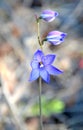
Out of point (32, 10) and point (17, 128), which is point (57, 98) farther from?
point (32, 10)

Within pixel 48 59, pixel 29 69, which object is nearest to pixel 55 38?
pixel 48 59

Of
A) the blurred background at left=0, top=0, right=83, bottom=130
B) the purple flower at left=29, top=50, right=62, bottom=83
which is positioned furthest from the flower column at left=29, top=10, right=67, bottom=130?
the blurred background at left=0, top=0, right=83, bottom=130

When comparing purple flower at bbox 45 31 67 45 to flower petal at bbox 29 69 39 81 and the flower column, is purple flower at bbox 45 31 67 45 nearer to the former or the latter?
the flower column

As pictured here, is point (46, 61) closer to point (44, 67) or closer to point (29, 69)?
point (44, 67)

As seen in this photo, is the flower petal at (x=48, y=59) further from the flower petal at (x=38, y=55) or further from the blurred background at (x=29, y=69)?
the blurred background at (x=29, y=69)

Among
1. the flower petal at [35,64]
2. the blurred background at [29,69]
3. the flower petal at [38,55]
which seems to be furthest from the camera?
the blurred background at [29,69]

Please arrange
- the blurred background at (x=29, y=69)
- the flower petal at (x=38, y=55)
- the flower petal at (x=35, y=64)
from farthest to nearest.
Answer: the blurred background at (x=29, y=69) < the flower petal at (x=35, y=64) < the flower petal at (x=38, y=55)

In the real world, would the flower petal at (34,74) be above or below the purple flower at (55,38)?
below

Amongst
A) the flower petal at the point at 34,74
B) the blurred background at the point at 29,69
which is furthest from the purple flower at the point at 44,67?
the blurred background at the point at 29,69
